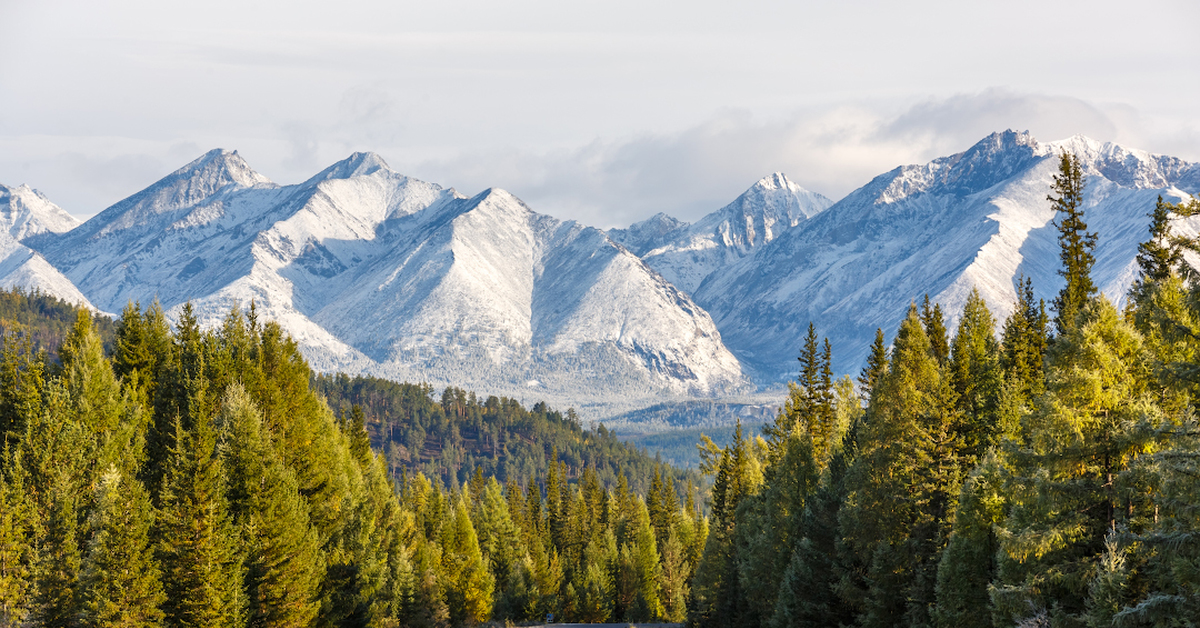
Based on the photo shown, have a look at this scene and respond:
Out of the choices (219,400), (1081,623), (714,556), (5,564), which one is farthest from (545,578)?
(1081,623)

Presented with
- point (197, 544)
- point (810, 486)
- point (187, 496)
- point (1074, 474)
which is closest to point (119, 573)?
point (197, 544)

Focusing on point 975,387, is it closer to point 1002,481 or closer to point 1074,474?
point 1002,481

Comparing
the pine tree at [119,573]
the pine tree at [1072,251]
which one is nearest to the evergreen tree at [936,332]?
the pine tree at [1072,251]

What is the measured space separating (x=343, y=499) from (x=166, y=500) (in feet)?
54.1

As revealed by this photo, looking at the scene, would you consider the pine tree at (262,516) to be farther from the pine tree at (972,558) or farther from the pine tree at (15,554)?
the pine tree at (972,558)

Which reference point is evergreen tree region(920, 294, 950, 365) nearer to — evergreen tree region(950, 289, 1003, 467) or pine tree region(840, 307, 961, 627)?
evergreen tree region(950, 289, 1003, 467)

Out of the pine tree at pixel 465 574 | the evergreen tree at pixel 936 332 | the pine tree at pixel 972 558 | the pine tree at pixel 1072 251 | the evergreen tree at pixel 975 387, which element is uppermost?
the pine tree at pixel 1072 251

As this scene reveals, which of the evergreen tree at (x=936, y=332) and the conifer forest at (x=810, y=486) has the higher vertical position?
the evergreen tree at (x=936, y=332)

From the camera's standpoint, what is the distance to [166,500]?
50.2m

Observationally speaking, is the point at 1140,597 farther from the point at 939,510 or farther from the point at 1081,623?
the point at 939,510

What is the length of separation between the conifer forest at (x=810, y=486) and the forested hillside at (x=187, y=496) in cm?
16

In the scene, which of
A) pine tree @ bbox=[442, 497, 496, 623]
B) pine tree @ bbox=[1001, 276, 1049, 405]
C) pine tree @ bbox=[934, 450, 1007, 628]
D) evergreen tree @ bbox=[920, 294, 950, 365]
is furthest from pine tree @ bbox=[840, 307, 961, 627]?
pine tree @ bbox=[442, 497, 496, 623]

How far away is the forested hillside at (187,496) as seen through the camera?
4919cm

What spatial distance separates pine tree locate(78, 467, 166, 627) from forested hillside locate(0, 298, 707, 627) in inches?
2.9
